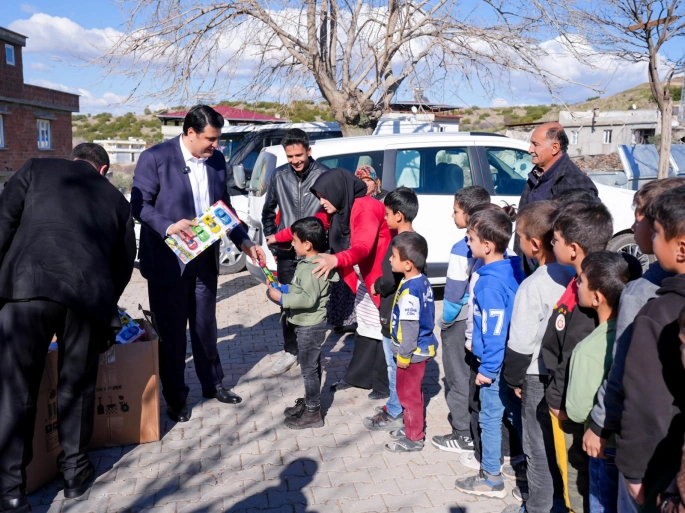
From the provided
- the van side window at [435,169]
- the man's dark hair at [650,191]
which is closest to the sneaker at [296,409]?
the man's dark hair at [650,191]

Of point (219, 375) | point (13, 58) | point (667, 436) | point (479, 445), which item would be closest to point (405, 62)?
point (219, 375)

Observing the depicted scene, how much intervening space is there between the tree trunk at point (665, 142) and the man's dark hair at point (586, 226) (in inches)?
403

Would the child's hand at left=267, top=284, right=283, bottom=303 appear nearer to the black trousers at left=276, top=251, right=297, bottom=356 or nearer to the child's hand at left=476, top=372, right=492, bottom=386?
the black trousers at left=276, top=251, right=297, bottom=356

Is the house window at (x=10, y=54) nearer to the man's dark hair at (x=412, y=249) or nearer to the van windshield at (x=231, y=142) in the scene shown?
the van windshield at (x=231, y=142)

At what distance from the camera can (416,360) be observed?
3.96 metres

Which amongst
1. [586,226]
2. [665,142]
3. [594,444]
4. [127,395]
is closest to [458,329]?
[586,226]

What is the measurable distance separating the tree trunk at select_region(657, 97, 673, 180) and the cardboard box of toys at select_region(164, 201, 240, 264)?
10.3 metres

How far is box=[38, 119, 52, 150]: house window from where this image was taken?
33531 mm

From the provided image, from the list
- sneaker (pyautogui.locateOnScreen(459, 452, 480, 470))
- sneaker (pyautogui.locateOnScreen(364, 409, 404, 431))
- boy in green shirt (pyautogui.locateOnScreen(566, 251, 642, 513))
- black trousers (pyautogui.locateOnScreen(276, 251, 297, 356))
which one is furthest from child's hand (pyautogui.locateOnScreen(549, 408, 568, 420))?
black trousers (pyautogui.locateOnScreen(276, 251, 297, 356))

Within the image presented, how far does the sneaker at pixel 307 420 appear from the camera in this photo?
179 inches

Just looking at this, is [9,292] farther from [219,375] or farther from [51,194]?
[219,375]

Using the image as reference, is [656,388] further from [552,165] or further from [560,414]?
[552,165]

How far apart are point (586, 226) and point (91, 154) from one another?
2.97 m

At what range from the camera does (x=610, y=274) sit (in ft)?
8.66
